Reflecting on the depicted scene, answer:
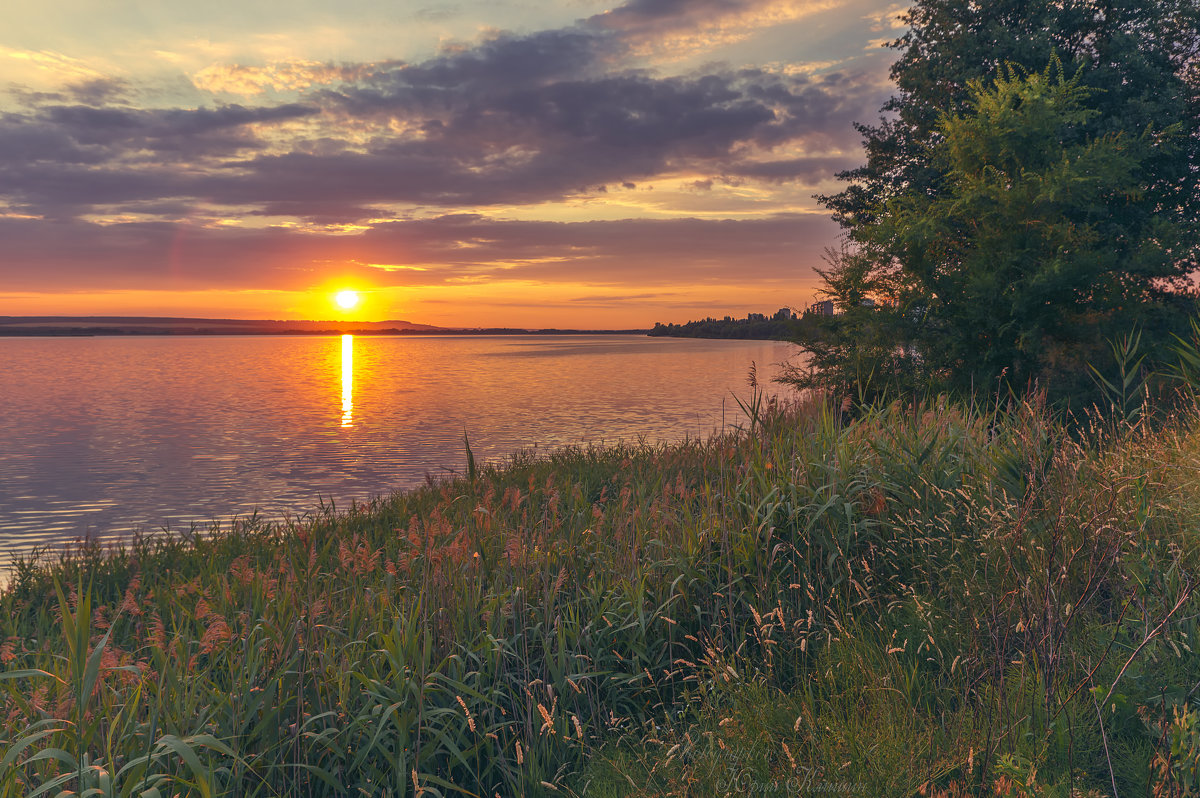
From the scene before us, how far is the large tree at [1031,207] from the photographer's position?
18.8m

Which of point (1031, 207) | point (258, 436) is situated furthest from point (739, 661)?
point (258, 436)

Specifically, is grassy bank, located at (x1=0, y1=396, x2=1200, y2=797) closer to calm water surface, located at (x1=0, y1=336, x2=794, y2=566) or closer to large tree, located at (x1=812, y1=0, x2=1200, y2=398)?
calm water surface, located at (x1=0, y1=336, x2=794, y2=566)

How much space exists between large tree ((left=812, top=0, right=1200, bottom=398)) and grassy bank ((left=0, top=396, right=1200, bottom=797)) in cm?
1341

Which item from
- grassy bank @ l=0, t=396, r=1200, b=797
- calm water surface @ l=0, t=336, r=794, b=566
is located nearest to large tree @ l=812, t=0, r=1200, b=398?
calm water surface @ l=0, t=336, r=794, b=566

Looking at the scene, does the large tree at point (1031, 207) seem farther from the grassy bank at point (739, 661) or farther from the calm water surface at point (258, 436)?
the grassy bank at point (739, 661)

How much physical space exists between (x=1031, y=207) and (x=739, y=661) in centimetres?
1946

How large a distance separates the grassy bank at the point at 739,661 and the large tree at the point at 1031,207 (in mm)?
13406

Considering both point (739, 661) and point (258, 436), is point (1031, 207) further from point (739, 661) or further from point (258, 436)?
point (258, 436)

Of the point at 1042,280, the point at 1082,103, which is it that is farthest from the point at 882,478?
the point at 1082,103

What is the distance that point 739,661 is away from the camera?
4.99 metres

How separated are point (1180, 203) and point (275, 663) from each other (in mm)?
31860

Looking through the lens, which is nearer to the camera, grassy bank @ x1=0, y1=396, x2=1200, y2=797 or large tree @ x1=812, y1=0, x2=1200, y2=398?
grassy bank @ x1=0, y1=396, x2=1200, y2=797

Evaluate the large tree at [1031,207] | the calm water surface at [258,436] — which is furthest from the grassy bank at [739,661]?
the large tree at [1031,207]

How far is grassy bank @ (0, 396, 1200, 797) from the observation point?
10.9ft
